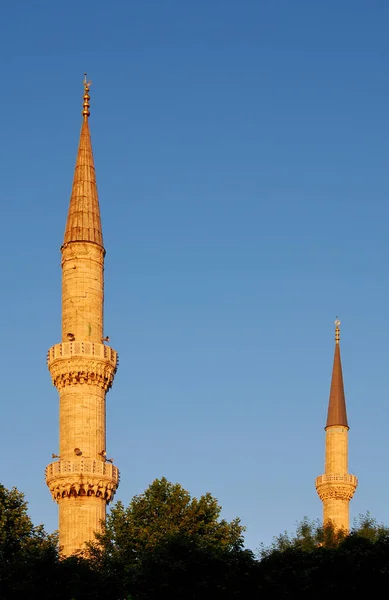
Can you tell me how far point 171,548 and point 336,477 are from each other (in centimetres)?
3220

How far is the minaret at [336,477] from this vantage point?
243 feet

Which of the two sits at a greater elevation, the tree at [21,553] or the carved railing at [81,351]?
the carved railing at [81,351]

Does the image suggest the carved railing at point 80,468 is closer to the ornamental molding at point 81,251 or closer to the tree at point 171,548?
the tree at point 171,548

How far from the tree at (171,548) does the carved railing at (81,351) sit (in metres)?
5.45

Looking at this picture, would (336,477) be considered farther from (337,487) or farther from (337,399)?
(337,399)

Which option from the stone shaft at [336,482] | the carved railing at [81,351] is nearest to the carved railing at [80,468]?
the carved railing at [81,351]

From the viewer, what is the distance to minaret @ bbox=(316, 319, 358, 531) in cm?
7419

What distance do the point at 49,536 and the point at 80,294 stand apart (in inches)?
379

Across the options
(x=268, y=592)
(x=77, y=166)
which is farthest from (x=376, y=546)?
(x=77, y=166)

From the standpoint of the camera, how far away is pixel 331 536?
69.6 m

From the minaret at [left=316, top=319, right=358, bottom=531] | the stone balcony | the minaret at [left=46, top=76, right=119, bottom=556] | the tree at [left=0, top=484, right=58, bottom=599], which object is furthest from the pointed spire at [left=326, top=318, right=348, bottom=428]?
the tree at [left=0, top=484, right=58, bottom=599]

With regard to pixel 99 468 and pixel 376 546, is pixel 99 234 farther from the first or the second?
pixel 376 546

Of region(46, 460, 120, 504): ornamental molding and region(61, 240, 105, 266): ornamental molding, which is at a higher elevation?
region(61, 240, 105, 266): ornamental molding

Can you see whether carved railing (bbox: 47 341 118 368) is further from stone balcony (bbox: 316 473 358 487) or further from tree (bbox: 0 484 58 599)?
stone balcony (bbox: 316 473 358 487)
